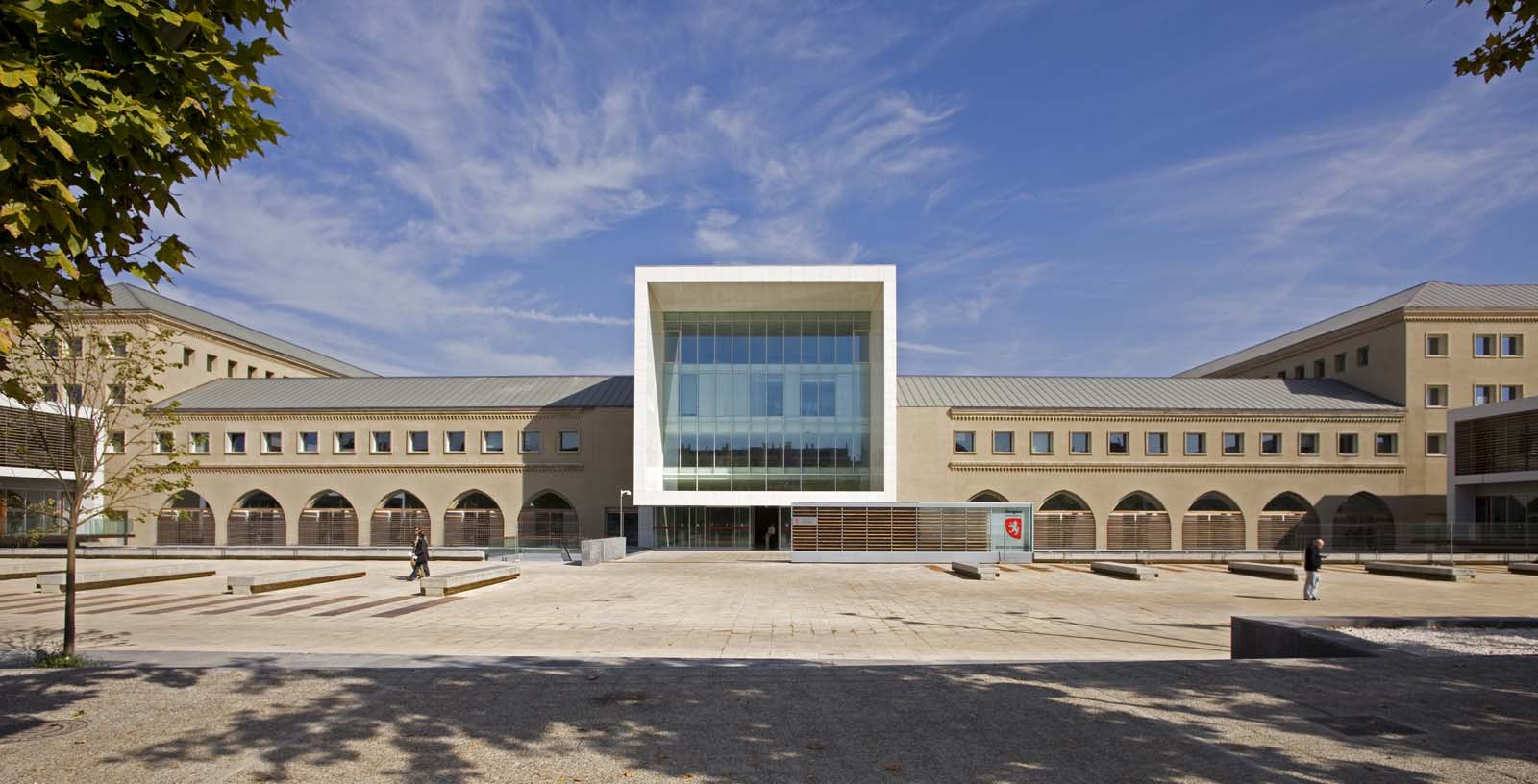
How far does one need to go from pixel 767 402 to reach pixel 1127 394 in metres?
22.5

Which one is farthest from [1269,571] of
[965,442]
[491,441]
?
[491,441]

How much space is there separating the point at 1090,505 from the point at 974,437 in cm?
752

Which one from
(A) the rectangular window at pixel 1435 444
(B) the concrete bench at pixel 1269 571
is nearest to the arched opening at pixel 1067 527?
(B) the concrete bench at pixel 1269 571

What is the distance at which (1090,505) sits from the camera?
52.0m

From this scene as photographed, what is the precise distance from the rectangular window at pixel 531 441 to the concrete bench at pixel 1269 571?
36425 millimetres

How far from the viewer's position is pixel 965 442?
5262 centimetres

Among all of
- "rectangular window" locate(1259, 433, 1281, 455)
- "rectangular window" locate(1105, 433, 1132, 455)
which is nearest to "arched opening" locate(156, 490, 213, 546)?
"rectangular window" locate(1105, 433, 1132, 455)

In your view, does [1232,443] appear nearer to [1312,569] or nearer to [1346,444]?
[1346,444]

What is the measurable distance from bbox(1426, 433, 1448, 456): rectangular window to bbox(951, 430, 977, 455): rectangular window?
25.5 meters

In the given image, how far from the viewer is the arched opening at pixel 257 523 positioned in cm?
5256

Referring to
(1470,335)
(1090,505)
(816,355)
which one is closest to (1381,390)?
(1470,335)

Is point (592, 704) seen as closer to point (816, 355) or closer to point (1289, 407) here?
point (816, 355)

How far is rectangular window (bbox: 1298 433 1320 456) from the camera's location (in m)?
52.1

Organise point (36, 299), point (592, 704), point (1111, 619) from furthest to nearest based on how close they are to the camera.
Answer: point (1111, 619), point (592, 704), point (36, 299)
